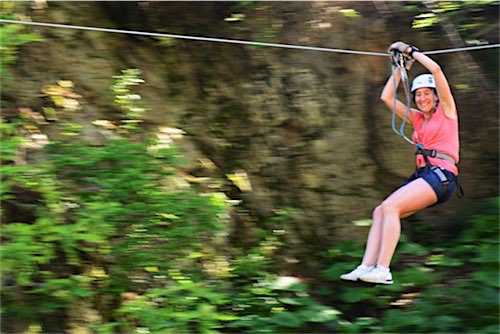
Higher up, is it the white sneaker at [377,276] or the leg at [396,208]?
the leg at [396,208]

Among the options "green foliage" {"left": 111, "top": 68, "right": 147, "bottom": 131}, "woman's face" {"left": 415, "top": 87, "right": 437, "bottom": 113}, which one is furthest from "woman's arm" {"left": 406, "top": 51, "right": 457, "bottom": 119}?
"green foliage" {"left": 111, "top": 68, "right": 147, "bottom": 131}

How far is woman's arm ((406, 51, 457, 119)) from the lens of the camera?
4.24m

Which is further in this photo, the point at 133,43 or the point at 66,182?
the point at 133,43

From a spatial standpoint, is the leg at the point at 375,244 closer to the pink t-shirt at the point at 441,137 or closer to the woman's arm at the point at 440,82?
the pink t-shirt at the point at 441,137

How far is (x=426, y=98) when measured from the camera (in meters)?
4.55

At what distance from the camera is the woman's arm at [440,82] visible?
4.24m

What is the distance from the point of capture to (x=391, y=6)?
5.72 meters

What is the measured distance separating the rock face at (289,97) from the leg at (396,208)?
→ 133 cm

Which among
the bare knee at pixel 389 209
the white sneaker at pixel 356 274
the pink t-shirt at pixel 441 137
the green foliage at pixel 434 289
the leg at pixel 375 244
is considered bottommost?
the green foliage at pixel 434 289

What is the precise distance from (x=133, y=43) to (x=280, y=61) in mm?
1054

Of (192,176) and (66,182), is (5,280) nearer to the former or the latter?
(66,182)

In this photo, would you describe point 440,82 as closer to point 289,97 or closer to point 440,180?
point 440,180

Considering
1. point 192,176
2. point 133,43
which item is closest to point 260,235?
point 192,176

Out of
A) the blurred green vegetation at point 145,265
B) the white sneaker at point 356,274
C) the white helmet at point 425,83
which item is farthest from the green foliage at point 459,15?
the white sneaker at point 356,274
